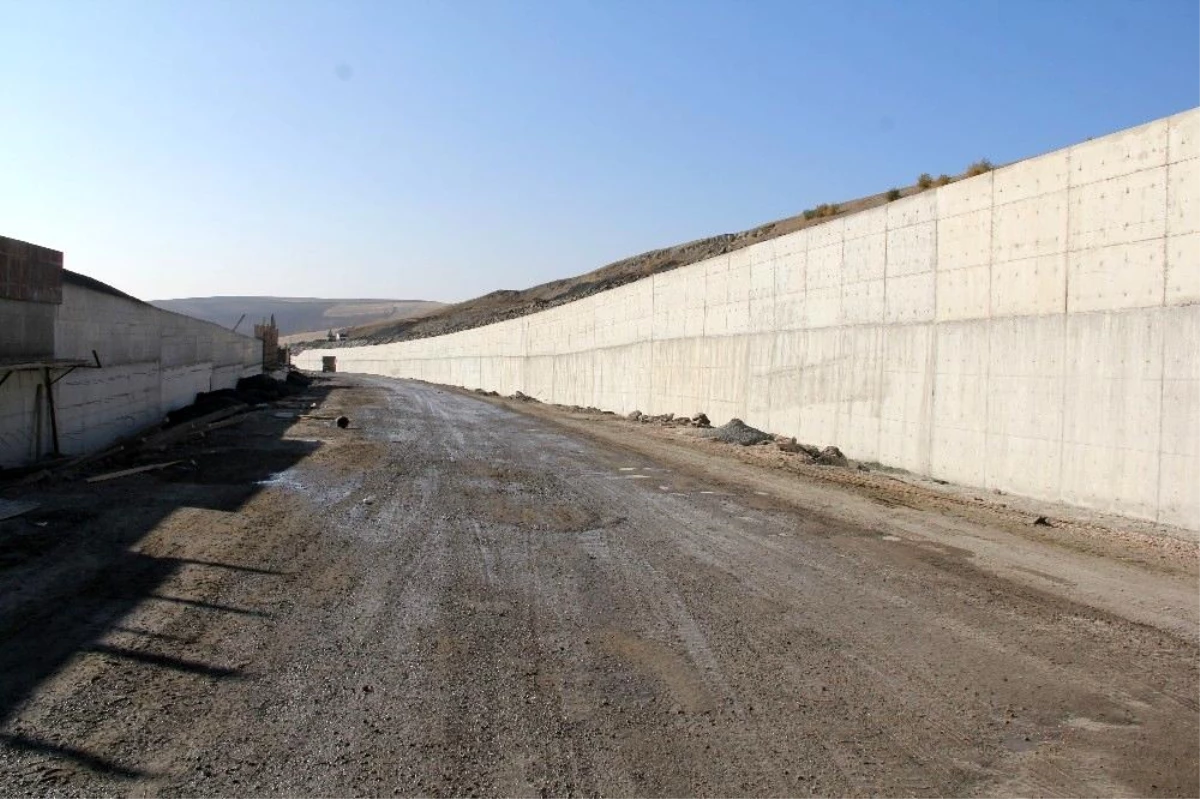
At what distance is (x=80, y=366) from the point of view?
15.8 meters

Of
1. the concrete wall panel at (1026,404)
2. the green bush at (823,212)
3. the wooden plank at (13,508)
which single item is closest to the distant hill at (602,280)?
the green bush at (823,212)

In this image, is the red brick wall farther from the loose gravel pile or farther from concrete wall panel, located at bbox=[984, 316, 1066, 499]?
concrete wall panel, located at bbox=[984, 316, 1066, 499]

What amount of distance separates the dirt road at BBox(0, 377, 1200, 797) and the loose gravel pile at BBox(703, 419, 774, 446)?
9.79 metres

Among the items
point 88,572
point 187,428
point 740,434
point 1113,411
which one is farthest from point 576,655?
point 187,428

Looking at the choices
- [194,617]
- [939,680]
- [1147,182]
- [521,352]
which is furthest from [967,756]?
[521,352]

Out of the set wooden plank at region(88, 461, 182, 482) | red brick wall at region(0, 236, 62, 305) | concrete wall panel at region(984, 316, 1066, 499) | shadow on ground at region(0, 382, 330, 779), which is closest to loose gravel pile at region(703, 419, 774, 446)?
concrete wall panel at region(984, 316, 1066, 499)

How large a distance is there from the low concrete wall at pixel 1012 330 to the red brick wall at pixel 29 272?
14.7m

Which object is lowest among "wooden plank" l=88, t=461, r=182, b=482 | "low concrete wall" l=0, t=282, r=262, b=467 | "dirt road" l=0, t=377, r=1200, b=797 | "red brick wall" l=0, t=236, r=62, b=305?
"dirt road" l=0, t=377, r=1200, b=797

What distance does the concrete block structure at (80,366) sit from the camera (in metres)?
14.1

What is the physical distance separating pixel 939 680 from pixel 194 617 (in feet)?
17.4

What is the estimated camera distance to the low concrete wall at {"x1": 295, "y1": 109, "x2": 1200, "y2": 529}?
11.3 meters

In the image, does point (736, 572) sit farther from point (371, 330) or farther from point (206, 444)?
point (371, 330)

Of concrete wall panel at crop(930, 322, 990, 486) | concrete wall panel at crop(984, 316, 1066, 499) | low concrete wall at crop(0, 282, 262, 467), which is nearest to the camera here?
concrete wall panel at crop(984, 316, 1066, 499)

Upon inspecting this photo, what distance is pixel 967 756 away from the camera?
478cm
